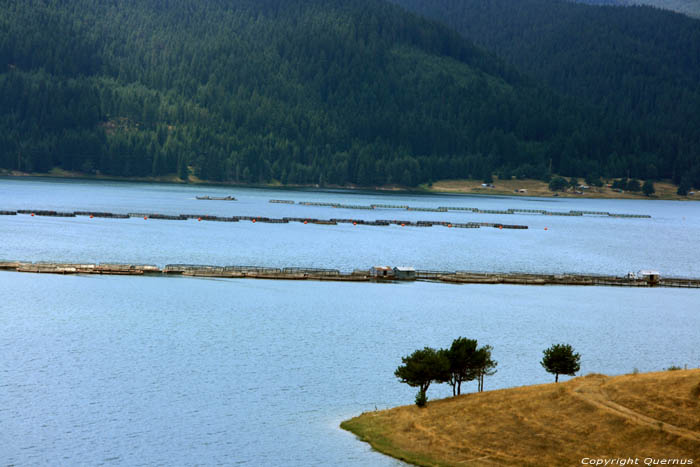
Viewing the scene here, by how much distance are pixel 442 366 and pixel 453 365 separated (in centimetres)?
268

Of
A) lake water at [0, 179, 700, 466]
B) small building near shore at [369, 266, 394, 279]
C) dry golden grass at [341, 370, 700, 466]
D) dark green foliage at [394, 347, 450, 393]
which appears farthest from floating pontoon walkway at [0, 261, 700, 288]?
dry golden grass at [341, 370, 700, 466]

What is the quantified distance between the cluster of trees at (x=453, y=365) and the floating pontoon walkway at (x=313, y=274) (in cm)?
6248

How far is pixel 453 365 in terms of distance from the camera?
2256 inches

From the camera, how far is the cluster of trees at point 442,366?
180 feet

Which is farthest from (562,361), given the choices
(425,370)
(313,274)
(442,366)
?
(313,274)

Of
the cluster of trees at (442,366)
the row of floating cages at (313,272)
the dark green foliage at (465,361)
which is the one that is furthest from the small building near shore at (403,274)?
the dark green foliage at (465,361)

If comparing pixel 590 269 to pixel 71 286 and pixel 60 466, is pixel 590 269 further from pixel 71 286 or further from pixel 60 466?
pixel 60 466

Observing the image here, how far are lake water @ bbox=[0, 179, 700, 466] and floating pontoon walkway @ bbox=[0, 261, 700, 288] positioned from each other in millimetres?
2071

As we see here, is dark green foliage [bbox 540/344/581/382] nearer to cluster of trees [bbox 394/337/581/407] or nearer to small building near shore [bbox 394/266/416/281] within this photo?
cluster of trees [bbox 394/337/581/407]

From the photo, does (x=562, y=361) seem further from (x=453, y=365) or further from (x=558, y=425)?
(x=558, y=425)

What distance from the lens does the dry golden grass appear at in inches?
1714

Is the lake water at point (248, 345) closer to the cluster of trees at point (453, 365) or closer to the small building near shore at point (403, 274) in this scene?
the small building near shore at point (403, 274)

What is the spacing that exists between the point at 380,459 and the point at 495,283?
3270 inches

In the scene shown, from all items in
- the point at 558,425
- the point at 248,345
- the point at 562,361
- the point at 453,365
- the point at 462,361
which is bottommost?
the point at 248,345
